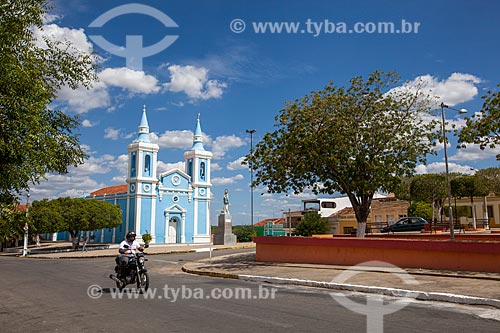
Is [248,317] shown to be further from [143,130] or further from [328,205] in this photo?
[328,205]

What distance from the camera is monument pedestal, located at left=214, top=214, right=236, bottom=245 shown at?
42438 millimetres

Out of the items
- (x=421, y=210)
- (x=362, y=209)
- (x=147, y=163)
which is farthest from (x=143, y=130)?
(x=362, y=209)

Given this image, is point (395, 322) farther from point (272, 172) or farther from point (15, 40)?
point (272, 172)

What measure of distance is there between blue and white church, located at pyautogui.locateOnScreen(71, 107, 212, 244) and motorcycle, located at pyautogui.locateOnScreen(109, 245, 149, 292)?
3837 cm

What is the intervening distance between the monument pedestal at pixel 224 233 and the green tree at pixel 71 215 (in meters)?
10.8

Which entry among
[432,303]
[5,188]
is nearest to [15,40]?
[5,188]

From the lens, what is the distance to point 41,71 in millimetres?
8812

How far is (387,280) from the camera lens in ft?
42.9

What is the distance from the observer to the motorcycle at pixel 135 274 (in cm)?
1123

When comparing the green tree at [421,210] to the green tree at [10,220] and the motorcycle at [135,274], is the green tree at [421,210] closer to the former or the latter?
the motorcycle at [135,274]

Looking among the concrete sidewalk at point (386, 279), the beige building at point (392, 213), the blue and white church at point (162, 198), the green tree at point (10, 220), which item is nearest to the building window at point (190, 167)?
the blue and white church at point (162, 198)

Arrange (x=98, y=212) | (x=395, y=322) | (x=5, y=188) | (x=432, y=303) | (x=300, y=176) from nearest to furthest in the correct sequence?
(x=395, y=322)
(x=5, y=188)
(x=432, y=303)
(x=300, y=176)
(x=98, y=212)

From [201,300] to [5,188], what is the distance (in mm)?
4670

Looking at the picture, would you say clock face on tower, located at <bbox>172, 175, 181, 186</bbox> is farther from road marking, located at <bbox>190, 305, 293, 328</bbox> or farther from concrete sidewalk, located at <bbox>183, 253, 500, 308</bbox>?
road marking, located at <bbox>190, 305, 293, 328</bbox>
